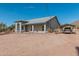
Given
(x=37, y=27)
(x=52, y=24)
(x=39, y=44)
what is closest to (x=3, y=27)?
(x=37, y=27)

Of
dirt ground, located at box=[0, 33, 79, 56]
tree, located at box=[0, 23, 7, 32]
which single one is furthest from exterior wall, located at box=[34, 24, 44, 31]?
tree, located at box=[0, 23, 7, 32]

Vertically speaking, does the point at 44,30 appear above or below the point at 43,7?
below

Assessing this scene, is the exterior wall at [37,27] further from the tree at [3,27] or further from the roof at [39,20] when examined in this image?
the tree at [3,27]

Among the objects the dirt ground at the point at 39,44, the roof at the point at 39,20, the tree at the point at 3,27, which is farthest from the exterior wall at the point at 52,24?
the tree at the point at 3,27

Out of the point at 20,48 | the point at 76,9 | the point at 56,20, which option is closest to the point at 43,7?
the point at 56,20

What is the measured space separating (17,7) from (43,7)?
3.92 feet

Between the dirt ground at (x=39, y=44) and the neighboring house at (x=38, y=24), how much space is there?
11.6 inches

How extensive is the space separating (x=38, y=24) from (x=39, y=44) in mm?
1083

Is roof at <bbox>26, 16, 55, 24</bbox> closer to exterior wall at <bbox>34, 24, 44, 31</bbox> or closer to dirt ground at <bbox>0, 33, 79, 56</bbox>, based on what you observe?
exterior wall at <bbox>34, 24, 44, 31</bbox>

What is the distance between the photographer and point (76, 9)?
10.1 meters

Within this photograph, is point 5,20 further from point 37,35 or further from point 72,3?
point 72,3

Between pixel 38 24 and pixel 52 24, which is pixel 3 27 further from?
pixel 52 24

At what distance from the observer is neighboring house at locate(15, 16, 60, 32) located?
10463 millimetres

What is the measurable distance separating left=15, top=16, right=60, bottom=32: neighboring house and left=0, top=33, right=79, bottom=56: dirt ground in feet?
0.97
